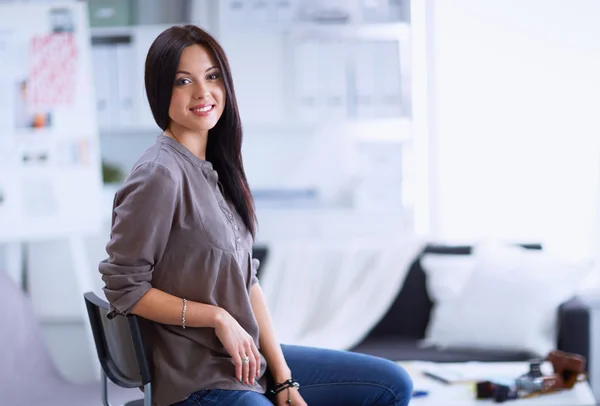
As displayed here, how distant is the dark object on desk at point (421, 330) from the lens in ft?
8.93

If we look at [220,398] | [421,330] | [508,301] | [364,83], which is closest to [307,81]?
[364,83]

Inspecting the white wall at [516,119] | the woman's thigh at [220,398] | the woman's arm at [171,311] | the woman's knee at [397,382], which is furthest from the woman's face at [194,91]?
the white wall at [516,119]

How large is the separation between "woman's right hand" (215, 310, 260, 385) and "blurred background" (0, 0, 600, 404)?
5.73ft

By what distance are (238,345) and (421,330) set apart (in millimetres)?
1811

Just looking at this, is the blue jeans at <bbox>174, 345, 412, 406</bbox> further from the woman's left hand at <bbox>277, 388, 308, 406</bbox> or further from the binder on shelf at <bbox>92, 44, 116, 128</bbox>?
the binder on shelf at <bbox>92, 44, 116, 128</bbox>

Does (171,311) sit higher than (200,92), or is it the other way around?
(200,92)

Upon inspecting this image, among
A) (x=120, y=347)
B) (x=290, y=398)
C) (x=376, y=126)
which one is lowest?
(x=290, y=398)

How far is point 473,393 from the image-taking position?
223cm

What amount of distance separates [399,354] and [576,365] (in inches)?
28.9

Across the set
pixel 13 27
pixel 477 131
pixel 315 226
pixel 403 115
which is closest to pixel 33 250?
pixel 13 27

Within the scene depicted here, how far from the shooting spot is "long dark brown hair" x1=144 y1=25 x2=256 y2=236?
1.47m

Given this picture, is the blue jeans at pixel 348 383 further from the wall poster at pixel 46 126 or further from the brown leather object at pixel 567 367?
the wall poster at pixel 46 126

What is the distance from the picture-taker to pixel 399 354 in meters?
2.83

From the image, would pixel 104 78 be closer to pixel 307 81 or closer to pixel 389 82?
pixel 307 81
